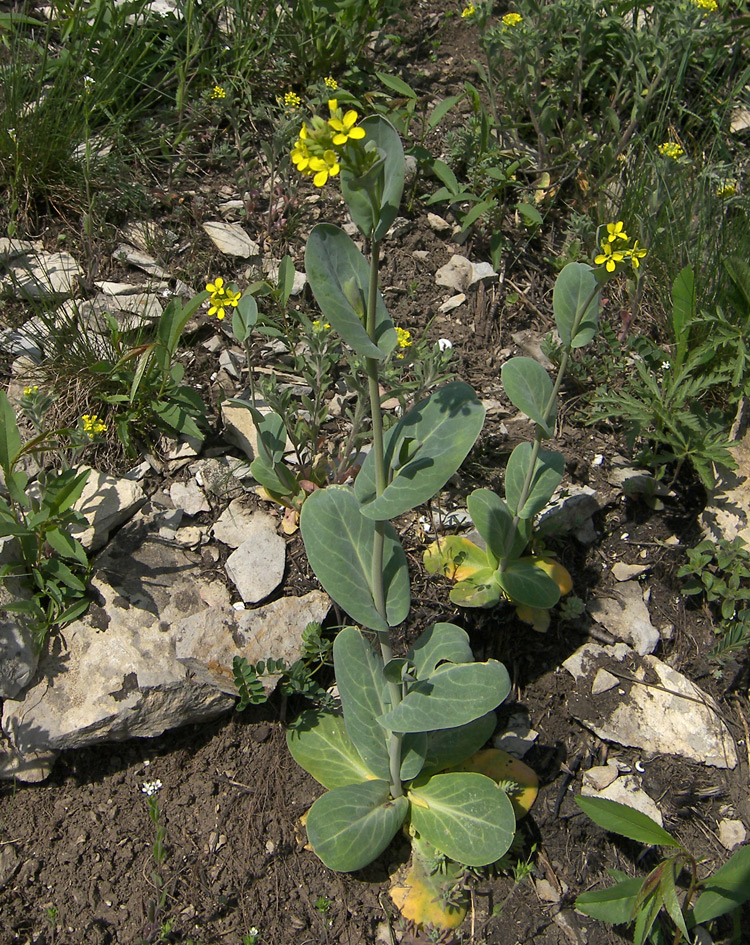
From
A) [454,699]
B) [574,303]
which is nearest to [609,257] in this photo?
[574,303]

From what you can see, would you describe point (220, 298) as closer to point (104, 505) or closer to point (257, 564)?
point (104, 505)

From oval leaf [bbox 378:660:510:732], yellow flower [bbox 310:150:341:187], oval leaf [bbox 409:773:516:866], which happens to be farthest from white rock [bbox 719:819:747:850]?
yellow flower [bbox 310:150:341:187]

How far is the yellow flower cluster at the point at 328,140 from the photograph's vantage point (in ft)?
4.68

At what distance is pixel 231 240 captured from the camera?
378cm

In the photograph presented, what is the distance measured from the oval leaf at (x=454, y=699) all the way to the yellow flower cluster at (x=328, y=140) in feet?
4.41

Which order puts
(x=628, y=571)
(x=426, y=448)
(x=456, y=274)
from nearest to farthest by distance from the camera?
1. (x=426, y=448)
2. (x=628, y=571)
3. (x=456, y=274)

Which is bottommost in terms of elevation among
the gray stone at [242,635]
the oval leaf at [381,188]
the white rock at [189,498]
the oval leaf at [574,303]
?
the gray stone at [242,635]

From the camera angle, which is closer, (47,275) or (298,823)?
(298,823)

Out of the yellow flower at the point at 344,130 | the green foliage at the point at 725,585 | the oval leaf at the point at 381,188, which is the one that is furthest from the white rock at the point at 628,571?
the yellow flower at the point at 344,130

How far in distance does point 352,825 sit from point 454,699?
654mm

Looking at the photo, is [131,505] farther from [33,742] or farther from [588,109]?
[588,109]

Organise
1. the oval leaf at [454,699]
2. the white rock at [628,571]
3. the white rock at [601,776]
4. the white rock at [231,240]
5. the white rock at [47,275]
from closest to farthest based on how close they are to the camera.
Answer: the oval leaf at [454,699] → the white rock at [601,776] → the white rock at [628,571] → the white rock at [47,275] → the white rock at [231,240]

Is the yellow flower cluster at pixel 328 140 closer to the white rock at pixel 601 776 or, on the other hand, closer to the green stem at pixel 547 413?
the green stem at pixel 547 413

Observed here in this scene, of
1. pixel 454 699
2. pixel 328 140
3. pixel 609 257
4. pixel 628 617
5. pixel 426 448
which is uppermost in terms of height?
pixel 328 140
